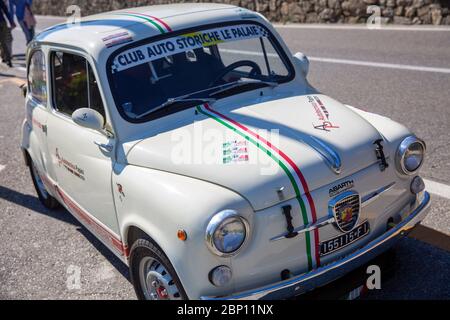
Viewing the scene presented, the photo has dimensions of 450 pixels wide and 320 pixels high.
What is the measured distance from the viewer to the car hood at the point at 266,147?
2910 mm

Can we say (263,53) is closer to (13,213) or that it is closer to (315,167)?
(315,167)

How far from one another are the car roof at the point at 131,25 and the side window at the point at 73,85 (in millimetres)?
126

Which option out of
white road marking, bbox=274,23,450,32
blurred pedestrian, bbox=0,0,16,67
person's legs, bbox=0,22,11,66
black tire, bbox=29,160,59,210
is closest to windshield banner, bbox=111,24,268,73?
black tire, bbox=29,160,59,210

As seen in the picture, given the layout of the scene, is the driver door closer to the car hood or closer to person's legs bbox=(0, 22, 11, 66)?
the car hood

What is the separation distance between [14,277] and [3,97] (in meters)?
7.25

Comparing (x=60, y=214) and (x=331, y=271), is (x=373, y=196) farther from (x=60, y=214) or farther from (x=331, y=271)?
(x=60, y=214)

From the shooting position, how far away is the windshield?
3633mm

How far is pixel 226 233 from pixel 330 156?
787 mm

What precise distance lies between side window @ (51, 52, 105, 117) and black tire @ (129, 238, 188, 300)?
1024mm

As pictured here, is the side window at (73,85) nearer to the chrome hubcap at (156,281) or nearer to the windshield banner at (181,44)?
the windshield banner at (181,44)

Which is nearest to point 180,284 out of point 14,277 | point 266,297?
point 266,297

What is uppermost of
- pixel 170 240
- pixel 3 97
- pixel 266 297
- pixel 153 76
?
pixel 153 76

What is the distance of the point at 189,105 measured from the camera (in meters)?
3.67

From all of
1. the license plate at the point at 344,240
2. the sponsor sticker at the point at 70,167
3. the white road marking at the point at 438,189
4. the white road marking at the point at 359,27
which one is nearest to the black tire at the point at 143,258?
the license plate at the point at 344,240
